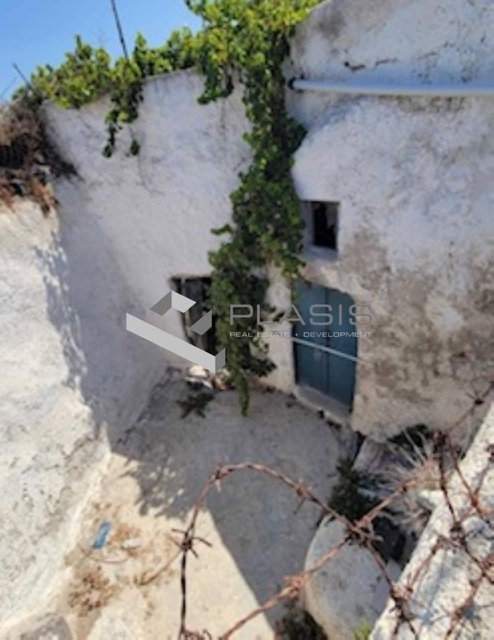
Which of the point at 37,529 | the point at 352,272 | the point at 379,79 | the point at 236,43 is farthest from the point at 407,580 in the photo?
the point at 236,43

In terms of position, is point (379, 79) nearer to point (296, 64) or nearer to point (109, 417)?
point (296, 64)

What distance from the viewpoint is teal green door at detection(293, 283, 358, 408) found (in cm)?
760

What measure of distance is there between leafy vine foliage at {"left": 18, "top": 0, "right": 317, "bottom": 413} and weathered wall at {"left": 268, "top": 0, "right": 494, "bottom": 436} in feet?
0.98

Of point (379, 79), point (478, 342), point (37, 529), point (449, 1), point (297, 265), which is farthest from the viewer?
point (297, 265)

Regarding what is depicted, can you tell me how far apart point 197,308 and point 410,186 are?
454cm

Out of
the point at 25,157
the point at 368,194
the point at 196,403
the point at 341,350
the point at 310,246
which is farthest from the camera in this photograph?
the point at 196,403

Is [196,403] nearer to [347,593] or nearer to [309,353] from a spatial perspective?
[309,353]

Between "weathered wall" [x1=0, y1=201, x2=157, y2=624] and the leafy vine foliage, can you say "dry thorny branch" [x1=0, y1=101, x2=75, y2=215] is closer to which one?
"weathered wall" [x1=0, y1=201, x2=157, y2=624]

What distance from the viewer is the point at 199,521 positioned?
7395mm

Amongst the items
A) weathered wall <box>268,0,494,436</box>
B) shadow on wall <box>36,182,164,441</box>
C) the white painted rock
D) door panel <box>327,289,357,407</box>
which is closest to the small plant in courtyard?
shadow on wall <box>36,182,164,441</box>

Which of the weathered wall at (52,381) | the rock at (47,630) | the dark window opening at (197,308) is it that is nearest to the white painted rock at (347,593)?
the rock at (47,630)

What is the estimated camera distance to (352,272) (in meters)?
6.89

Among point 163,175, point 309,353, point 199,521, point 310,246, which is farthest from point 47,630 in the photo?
point 163,175

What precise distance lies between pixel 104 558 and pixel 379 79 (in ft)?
23.2
